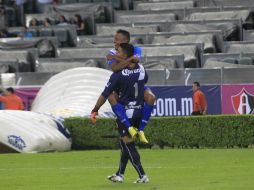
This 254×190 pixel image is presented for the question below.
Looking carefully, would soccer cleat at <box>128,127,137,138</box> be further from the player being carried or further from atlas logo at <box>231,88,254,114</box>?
atlas logo at <box>231,88,254,114</box>

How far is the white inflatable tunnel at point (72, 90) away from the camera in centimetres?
2806

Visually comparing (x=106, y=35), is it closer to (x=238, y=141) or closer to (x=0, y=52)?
(x=0, y=52)

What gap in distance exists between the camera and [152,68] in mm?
30344

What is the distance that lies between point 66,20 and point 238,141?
16941 mm

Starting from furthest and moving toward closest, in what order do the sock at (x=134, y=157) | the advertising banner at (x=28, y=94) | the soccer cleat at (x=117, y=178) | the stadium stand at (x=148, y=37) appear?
the stadium stand at (x=148, y=37)
the advertising banner at (x=28, y=94)
the soccer cleat at (x=117, y=178)
the sock at (x=134, y=157)

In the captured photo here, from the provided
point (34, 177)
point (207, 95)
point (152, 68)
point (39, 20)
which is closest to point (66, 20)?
point (39, 20)

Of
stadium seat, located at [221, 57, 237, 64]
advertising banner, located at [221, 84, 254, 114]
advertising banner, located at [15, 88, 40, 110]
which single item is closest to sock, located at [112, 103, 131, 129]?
advertising banner, located at [221, 84, 254, 114]

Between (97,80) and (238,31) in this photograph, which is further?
(238,31)

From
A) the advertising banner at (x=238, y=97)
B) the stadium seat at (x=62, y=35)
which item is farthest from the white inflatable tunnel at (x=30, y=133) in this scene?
the stadium seat at (x=62, y=35)

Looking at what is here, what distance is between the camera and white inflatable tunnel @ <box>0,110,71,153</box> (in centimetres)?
2361

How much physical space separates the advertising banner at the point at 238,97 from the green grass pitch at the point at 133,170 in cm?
447

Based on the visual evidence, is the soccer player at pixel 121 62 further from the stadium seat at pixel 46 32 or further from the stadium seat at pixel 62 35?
the stadium seat at pixel 46 32

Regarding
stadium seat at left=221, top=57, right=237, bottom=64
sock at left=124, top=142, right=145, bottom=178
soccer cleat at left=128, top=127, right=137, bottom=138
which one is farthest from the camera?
stadium seat at left=221, top=57, right=237, bottom=64

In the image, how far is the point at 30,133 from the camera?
2367 centimetres
